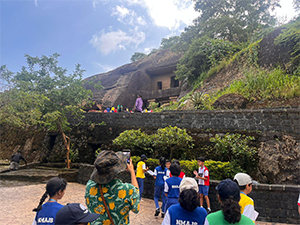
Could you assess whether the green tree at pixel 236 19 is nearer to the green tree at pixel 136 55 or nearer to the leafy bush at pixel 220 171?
the leafy bush at pixel 220 171

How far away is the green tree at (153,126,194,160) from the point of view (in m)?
8.80

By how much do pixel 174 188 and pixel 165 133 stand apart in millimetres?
4980

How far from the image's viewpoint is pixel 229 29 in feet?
61.4

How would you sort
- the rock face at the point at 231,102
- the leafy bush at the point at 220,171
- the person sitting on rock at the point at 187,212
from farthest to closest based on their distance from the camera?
1. the rock face at the point at 231,102
2. the leafy bush at the point at 220,171
3. the person sitting on rock at the point at 187,212

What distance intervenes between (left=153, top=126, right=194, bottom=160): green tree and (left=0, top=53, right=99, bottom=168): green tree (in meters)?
5.63

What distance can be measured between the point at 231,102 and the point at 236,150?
133 inches

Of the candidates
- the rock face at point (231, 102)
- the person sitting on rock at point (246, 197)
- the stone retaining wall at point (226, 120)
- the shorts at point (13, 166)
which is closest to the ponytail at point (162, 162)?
the person sitting on rock at point (246, 197)

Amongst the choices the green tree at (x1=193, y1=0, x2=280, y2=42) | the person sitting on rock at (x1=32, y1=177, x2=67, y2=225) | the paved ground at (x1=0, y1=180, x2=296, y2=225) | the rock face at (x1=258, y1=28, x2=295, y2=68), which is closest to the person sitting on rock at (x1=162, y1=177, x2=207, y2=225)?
the person sitting on rock at (x1=32, y1=177, x2=67, y2=225)

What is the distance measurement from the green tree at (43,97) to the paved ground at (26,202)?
2694 mm

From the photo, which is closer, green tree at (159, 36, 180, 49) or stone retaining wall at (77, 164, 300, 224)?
stone retaining wall at (77, 164, 300, 224)

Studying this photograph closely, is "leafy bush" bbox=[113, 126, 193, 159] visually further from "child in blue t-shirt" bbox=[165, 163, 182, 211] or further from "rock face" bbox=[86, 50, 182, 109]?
"rock face" bbox=[86, 50, 182, 109]

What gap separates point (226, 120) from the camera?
8.95 meters

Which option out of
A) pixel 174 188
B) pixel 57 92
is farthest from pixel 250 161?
pixel 57 92

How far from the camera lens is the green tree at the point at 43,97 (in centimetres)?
899
